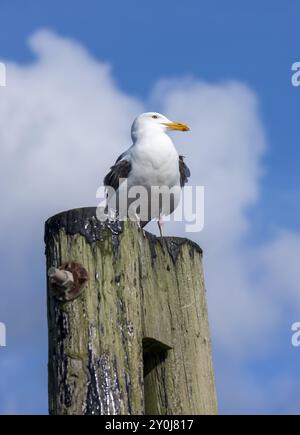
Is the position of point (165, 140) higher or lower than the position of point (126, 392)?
higher

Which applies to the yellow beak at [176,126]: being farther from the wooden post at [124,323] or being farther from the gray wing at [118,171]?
the wooden post at [124,323]

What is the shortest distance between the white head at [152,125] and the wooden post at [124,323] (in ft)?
17.9

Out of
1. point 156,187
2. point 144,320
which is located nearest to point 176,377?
point 144,320

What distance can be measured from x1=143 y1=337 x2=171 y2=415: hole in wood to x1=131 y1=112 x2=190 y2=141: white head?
588 cm

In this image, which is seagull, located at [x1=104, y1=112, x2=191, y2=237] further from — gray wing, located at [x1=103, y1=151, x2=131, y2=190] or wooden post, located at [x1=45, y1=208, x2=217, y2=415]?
wooden post, located at [x1=45, y1=208, x2=217, y2=415]

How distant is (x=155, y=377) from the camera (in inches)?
276

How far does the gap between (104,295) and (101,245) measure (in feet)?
1.15

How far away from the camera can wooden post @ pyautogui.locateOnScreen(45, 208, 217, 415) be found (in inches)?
246

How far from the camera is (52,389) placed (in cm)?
632

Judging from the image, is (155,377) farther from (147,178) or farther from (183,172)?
(183,172)

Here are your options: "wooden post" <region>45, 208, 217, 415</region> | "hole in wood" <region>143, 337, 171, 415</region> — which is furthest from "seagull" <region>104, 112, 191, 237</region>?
"hole in wood" <region>143, 337, 171, 415</region>

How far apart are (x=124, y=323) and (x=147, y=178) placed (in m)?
5.55

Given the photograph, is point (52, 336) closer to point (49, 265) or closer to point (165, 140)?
point (49, 265)

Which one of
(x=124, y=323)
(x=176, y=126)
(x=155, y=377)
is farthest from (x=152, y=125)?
(x=124, y=323)
